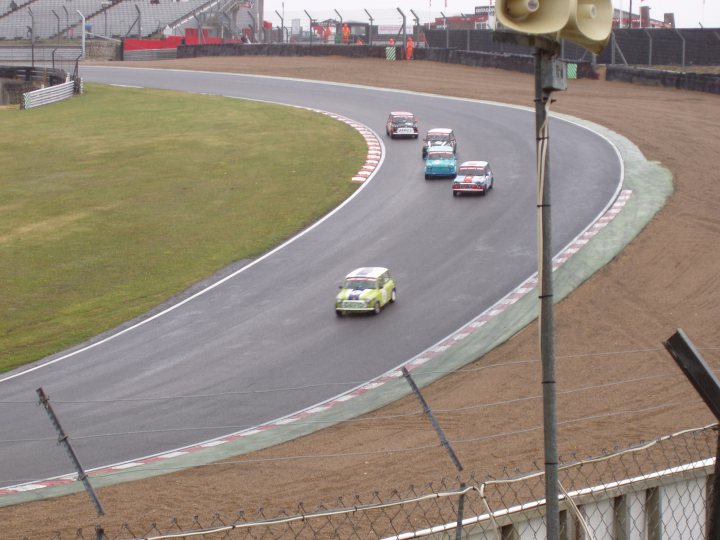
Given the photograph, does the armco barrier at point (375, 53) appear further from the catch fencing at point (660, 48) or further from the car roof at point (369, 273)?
the car roof at point (369, 273)

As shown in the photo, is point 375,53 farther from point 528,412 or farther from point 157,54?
point 528,412

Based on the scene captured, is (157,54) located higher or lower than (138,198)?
higher

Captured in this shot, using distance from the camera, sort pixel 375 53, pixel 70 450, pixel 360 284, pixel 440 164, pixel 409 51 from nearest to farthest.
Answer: pixel 70 450, pixel 360 284, pixel 440 164, pixel 409 51, pixel 375 53

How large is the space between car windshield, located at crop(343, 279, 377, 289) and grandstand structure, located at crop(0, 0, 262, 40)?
67678mm

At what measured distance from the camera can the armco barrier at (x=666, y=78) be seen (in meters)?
49.8

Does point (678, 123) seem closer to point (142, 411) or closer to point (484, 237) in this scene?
point (484, 237)

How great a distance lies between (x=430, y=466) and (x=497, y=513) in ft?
27.9

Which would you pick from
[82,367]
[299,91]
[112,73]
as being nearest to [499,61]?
[299,91]

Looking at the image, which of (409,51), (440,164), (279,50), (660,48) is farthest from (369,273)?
(279,50)

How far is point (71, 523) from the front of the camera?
12938 millimetres

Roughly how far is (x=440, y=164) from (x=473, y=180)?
3041mm

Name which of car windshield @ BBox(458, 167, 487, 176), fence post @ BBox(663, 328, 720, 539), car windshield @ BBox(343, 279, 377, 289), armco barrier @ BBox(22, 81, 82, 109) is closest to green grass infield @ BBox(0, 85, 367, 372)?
armco barrier @ BBox(22, 81, 82, 109)

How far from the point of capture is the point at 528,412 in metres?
17.2

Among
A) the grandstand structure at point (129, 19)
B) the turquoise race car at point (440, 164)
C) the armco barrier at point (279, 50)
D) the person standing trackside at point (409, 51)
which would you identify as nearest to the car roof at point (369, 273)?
the turquoise race car at point (440, 164)
